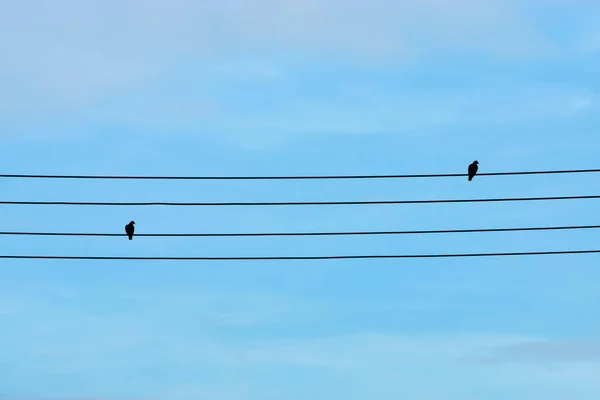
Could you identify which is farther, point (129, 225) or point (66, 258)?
point (129, 225)

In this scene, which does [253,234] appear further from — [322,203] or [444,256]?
[444,256]

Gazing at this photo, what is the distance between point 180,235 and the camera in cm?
3000

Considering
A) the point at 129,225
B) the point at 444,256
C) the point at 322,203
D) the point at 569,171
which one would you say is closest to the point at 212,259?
the point at 322,203

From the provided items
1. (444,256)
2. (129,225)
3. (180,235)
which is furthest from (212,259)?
(129,225)

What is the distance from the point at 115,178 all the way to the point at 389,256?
6.63 meters

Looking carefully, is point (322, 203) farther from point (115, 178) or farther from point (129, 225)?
point (129, 225)

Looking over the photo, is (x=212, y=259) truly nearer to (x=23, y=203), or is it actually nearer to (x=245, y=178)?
(x=245, y=178)

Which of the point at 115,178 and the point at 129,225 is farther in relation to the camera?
the point at 129,225

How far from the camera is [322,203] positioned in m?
29.9

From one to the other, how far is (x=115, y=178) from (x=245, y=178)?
2.98 metres

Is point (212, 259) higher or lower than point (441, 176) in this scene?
lower

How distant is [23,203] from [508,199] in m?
11.1

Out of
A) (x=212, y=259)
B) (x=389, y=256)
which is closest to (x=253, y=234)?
(x=212, y=259)

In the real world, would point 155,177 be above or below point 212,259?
above
